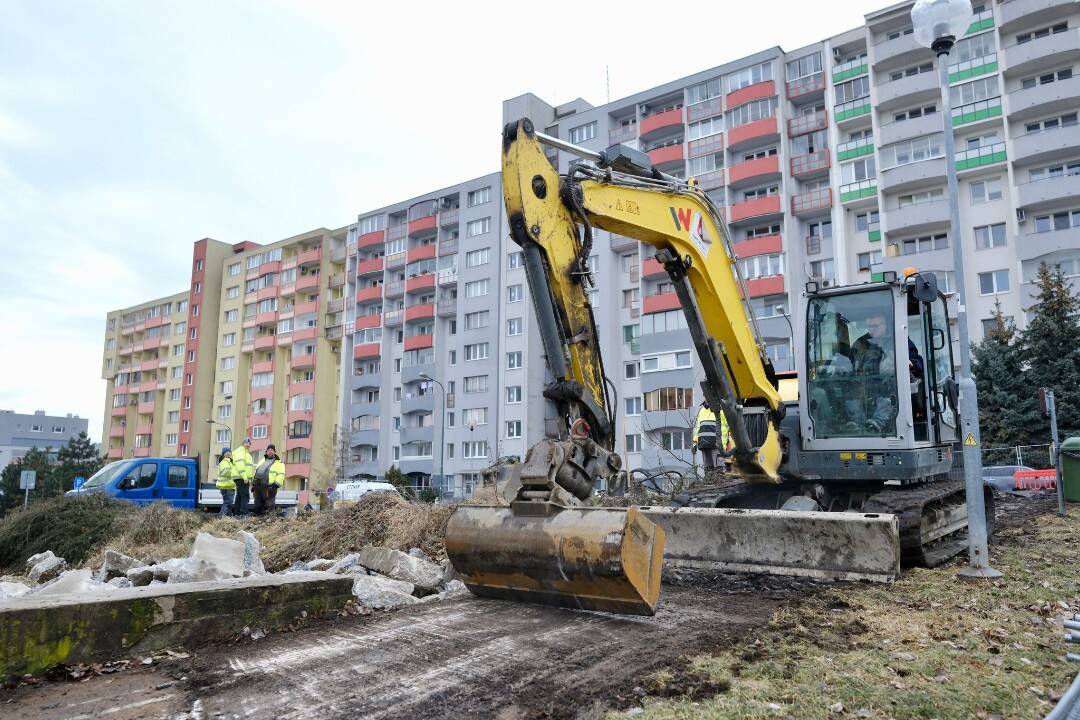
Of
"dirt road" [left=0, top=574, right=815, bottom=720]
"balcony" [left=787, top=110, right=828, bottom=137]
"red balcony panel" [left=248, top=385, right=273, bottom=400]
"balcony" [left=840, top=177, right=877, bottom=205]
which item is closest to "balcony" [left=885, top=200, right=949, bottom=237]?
"balcony" [left=840, top=177, right=877, bottom=205]

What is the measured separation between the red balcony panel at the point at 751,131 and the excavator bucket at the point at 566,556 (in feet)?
134

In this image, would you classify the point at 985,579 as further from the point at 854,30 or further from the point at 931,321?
the point at 854,30

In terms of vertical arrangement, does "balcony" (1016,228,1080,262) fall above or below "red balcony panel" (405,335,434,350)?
above

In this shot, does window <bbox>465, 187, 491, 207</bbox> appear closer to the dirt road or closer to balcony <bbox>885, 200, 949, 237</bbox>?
balcony <bbox>885, 200, 949, 237</bbox>

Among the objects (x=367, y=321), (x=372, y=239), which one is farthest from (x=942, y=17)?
(x=372, y=239)

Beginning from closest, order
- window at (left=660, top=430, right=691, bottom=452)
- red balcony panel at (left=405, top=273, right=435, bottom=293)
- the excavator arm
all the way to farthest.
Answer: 1. the excavator arm
2. window at (left=660, top=430, right=691, bottom=452)
3. red balcony panel at (left=405, top=273, right=435, bottom=293)

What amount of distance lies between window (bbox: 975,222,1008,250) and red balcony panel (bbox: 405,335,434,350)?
35.5 m

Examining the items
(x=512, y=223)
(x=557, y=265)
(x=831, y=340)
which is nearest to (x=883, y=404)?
(x=831, y=340)

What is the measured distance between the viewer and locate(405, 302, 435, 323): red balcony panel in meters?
57.4

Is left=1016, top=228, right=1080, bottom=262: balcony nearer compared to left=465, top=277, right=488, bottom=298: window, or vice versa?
left=1016, top=228, right=1080, bottom=262: balcony

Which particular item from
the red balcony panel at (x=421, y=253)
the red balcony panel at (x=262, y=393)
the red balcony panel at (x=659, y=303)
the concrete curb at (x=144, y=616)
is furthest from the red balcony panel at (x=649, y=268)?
the red balcony panel at (x=262, y=393)

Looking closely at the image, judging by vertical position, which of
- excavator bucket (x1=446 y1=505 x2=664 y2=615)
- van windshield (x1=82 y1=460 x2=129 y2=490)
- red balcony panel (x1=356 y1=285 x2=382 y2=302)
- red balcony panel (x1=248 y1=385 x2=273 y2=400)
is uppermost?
red balcony panel (x1=356 y1=285 x2=382 y2=302)

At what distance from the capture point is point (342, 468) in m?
58.6

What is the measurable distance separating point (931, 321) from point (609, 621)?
18.3 feet
